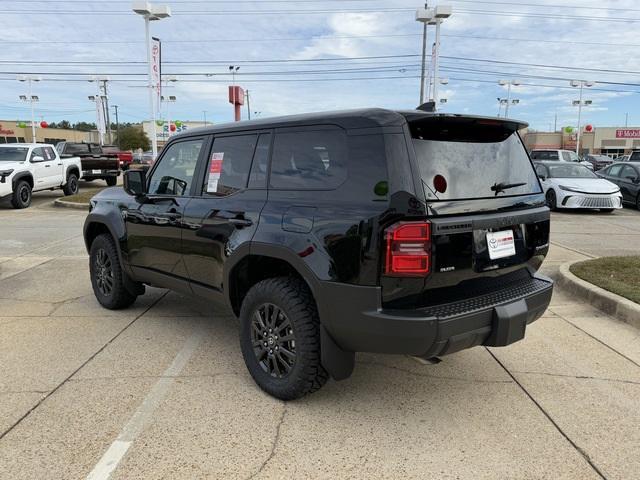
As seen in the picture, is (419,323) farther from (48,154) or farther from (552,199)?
(48,154)

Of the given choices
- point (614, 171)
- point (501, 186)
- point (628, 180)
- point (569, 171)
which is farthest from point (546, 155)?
point (501, 186)

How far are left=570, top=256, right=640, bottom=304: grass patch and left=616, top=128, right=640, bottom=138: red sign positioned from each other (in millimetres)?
84808

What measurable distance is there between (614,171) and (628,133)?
73.2m

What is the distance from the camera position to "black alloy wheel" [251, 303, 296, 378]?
3254 mm

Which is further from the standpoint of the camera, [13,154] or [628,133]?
[628,133]

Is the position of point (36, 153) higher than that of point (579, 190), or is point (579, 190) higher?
point (36, 153)

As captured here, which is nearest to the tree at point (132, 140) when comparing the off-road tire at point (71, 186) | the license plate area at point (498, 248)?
the off-road tire at point (71, 186)

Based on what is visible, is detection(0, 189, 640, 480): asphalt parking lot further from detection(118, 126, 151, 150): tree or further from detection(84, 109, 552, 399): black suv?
detection(118, 126, 151, 150): tree

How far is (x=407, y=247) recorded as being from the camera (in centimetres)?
266

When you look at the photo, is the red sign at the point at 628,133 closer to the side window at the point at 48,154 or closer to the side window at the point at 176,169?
the side window at the point at 48,154

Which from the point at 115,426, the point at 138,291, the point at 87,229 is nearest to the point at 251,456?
the point at 115,426

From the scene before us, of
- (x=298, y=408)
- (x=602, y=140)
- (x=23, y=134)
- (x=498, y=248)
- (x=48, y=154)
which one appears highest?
(x=23, y=134)

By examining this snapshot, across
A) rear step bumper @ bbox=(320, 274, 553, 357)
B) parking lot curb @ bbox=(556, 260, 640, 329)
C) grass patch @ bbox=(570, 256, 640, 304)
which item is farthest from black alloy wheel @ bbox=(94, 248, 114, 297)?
grass patch @ bbox=(570, 256, 640, 304)

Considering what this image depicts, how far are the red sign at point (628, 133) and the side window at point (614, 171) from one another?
239ft
